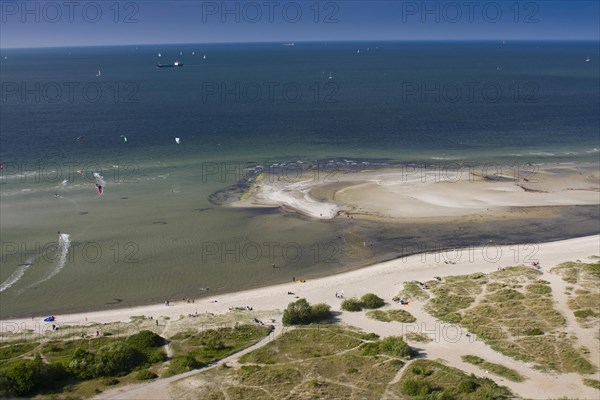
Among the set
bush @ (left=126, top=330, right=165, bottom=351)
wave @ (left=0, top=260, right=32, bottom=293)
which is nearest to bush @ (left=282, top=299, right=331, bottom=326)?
bush @ (left=126, top=330, right=165, bottom=351)

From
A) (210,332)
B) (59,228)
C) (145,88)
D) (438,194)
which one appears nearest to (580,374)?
(210,332)

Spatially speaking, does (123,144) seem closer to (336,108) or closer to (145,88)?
(336,108)

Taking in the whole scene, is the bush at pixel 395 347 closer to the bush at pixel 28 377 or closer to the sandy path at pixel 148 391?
the sandy path at pixel 148 391

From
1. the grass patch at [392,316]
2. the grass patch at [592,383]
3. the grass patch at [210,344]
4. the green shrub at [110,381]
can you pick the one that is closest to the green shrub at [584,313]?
the grass patch at [592,383]

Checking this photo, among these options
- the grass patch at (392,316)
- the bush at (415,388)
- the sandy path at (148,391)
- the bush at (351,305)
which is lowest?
the sandy path at (148,391)

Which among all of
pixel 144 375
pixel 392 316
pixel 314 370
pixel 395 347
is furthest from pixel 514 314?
pixel 144 375
